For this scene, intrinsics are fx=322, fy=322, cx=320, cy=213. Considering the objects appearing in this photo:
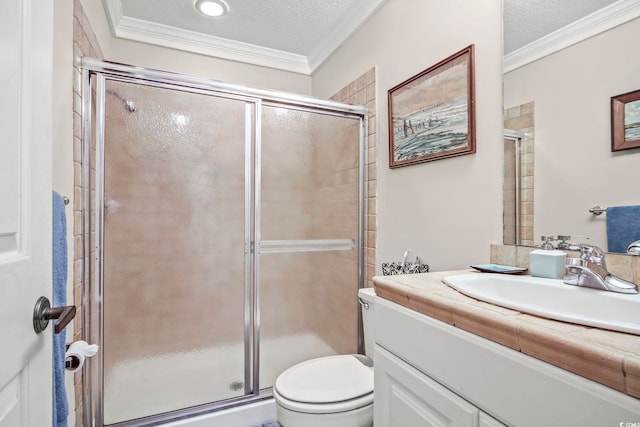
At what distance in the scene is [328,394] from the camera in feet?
4.39

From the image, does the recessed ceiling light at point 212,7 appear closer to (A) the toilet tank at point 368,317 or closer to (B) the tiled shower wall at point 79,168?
(B) the tiled shower wall at point 79,168

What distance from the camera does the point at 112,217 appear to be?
5.21 ft

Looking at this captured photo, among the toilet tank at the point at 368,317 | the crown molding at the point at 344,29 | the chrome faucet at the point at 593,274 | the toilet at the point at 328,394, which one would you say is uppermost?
the crown molding at the point at 344,29

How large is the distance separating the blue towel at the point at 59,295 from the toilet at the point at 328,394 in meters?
0.76

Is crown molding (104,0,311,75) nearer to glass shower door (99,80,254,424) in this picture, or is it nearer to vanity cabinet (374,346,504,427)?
glass shower door (99,80,254,424)

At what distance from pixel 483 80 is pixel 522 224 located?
62 centimetres

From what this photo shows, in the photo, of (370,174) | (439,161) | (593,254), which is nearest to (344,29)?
(370,174)

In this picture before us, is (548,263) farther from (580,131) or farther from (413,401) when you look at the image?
(413,401)

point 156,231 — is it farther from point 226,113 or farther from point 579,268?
point 579,268

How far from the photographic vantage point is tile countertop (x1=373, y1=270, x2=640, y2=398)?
48 cm

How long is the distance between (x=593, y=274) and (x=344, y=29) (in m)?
2.07

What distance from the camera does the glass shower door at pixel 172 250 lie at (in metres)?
1.61

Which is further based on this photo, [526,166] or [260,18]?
[260,18]

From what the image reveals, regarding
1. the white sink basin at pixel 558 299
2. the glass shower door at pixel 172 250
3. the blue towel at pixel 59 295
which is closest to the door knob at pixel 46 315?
the blue towel at pixel 59 295
